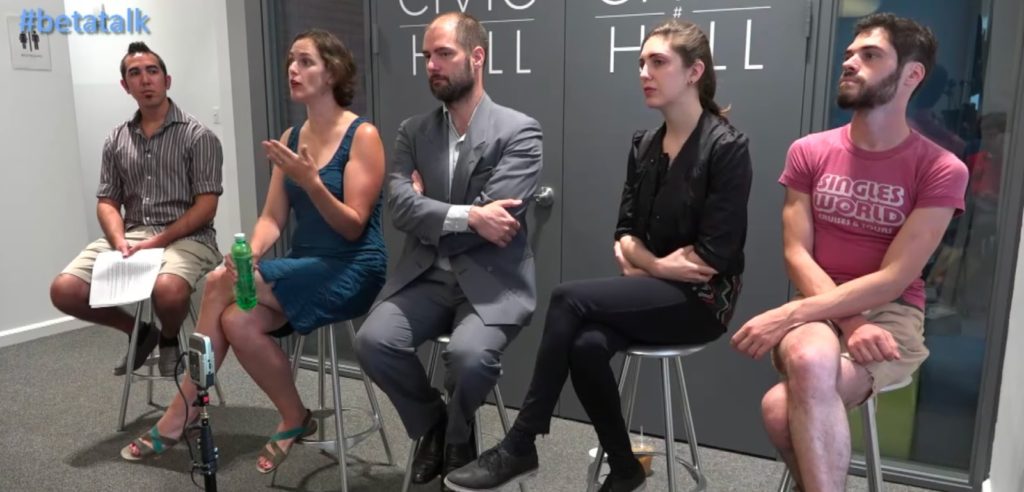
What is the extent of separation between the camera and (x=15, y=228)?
12.6 ft

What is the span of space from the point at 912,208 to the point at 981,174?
2.60 ft

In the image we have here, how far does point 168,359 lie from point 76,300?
0.43 meters

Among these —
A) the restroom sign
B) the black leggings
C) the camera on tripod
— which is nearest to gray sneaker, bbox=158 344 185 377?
the camera on tripod

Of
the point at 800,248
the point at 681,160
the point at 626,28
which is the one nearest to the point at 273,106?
the point at 626,28

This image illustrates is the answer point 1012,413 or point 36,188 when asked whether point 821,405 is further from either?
point 36,188

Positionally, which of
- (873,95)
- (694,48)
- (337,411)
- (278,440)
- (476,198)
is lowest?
(278,440)

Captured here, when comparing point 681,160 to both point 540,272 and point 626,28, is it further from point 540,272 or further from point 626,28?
point 540,272

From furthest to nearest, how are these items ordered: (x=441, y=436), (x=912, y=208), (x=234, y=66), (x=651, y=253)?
1. (x=234, y=66)
2. (x=441, y=436)
3. (x=651, y=253)
4. (x=912, y=208)

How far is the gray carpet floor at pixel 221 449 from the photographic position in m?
2.38

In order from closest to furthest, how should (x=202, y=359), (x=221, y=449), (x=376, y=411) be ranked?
(x=202, y=359), (x=376, y=411), (x=221, y=449)

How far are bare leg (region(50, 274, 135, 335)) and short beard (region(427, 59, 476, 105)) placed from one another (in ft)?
5.67

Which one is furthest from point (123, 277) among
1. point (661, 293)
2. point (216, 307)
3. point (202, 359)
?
point (661, 293)

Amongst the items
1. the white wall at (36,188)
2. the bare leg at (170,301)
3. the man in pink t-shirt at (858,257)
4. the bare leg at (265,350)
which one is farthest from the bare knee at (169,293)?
the man in pink t-shirt at (858,257)

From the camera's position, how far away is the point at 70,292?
277 cm
